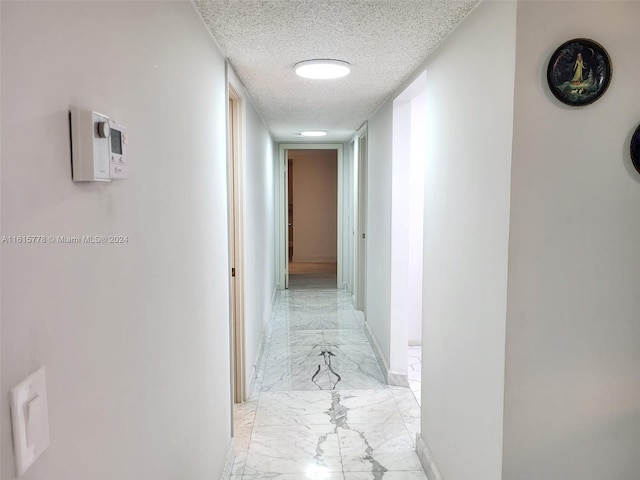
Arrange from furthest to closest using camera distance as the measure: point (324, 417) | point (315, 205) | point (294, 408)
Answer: point (315, 205) < point (294, 408) < point (324, 417)

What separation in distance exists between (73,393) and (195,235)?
3.44ft

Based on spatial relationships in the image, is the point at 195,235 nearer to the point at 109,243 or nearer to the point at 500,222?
the point at 109,243

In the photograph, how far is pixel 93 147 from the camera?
86 cm

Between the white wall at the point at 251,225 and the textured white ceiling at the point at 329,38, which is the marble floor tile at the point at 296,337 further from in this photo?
the textured white ceiling at the point at 329,38

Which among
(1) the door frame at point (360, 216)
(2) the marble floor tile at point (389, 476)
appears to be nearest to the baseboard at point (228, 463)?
(2) the marble floor tile at point (389, 476)

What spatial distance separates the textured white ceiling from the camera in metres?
1.79

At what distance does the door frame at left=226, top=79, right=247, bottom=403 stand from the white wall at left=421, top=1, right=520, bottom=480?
129cm

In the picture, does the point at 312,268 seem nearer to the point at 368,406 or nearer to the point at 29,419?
the point at 368,406

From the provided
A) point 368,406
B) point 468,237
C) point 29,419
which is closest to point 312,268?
point 368,406

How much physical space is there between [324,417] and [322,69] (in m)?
2.21

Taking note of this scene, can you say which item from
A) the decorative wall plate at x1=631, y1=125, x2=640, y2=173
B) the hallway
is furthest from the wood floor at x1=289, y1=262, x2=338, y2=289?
the decorative wall plate at x1=631, y1=125, x2=640, y2=173

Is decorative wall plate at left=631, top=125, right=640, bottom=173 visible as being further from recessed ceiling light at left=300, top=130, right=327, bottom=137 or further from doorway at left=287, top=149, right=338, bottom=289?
doorway at left=287, top=149, right=338, bottom=289

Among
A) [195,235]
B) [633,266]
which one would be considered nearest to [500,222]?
[633,266]

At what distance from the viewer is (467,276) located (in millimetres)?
1954
